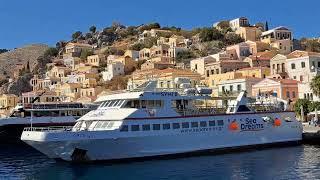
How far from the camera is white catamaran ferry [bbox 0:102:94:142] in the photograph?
51.8 metres

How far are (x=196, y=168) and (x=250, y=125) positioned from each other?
9.41 metres

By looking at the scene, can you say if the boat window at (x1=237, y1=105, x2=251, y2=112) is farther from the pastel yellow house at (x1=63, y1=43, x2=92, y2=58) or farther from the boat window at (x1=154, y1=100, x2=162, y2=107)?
the pastel yellow house at (x1=63, y1=43, x2=92, y2=58)

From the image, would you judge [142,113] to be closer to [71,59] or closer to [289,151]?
[289,151]

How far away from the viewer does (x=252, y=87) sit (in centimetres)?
5972

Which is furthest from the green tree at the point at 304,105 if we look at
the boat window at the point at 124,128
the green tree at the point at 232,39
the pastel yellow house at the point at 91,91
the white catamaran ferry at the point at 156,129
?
the green tree at the point at 232,39

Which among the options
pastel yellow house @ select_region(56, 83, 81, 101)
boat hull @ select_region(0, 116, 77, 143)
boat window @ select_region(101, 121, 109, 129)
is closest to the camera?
boat window @ select_region(101, 121, 109, 129)

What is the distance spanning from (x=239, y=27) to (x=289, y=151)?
280ft

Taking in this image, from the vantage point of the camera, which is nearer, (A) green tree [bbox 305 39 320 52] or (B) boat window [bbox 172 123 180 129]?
(B) boat window [bbox 172 123 180 129]

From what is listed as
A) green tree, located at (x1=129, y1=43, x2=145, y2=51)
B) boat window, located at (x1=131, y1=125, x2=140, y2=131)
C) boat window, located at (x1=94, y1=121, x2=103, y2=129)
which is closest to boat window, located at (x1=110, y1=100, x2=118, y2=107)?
boat window, located at (x1=94, y1=121, x2=103, y2=129)

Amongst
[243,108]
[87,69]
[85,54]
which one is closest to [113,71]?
[87,69]

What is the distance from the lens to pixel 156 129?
33250 mm

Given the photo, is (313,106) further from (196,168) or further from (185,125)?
A: (196,168)

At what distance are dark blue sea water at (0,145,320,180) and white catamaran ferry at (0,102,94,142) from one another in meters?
15.9

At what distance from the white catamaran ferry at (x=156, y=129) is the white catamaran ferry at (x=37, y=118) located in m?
17.3
